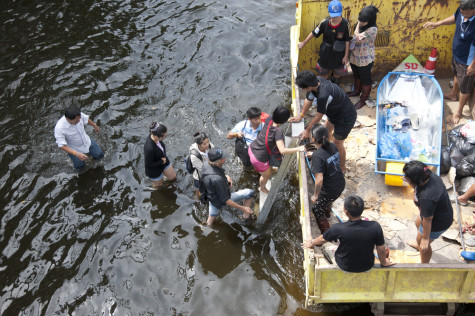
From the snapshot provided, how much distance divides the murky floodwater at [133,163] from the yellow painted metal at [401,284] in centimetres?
114

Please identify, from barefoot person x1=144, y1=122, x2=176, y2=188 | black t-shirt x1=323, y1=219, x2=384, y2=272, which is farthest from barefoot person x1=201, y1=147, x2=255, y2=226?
black t-shirt x1=323, y1=219, x2=384, y2=272

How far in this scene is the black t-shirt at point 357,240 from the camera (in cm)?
461

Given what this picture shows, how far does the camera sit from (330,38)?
7738mm

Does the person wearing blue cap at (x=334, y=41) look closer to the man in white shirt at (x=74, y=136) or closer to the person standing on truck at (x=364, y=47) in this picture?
the person standing on truck at (x=364, y=47)

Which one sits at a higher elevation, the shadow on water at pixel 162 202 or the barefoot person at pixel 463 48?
the barefoot person at pixel 463 48

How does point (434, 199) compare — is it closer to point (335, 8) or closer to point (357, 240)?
point (357, 240)

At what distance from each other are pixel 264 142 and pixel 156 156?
1.87 m

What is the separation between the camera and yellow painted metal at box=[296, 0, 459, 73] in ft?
27.0

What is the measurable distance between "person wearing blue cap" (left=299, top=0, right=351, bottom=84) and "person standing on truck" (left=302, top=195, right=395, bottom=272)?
4.04m

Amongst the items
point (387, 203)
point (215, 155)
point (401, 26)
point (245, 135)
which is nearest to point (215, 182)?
point (215, 155)

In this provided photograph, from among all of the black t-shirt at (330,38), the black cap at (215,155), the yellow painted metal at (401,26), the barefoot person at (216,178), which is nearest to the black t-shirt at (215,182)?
the barefoot person at (216,178)

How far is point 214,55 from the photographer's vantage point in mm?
11164

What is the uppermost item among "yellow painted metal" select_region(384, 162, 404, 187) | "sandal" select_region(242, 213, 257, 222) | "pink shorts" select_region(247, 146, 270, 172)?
"pink shorts" select_region(247, 146, 270, 172)

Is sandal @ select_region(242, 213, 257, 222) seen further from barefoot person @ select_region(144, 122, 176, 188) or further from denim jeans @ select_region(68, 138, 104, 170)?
denim jeans @ select_region(68, 138, 104, 170)
